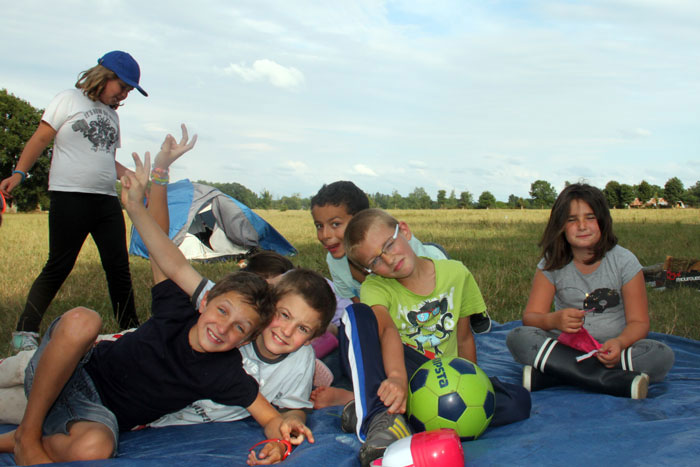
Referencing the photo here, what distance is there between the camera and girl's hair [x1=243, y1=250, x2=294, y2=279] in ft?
11.2

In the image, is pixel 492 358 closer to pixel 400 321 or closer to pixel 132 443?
pixel 400 321

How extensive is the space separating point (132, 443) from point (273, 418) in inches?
26.6

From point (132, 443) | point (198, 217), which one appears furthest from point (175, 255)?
point (198, 217)

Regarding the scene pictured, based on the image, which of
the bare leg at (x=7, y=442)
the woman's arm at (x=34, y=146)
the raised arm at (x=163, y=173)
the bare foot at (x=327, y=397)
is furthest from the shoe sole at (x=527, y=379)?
the woman's arm at (x=34, y=146)

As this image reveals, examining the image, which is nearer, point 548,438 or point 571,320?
point 548,438

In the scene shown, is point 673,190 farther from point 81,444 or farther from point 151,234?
point 81,444

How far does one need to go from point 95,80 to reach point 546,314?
139 inches

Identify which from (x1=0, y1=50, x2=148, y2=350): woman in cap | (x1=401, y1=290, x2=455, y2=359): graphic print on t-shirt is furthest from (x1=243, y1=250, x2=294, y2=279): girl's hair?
(x1=0, y1=50, x2=148, y2=350): woman in cap

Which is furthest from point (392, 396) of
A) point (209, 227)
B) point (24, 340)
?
point (209, 227)

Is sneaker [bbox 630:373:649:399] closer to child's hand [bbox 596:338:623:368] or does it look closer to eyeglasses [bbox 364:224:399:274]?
child's hand [bbox 596:338:623:368]

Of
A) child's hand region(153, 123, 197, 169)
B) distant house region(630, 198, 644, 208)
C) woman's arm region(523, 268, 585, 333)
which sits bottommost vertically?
woman's arm region(523, 268, 585, 333)

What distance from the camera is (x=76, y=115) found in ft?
13.0

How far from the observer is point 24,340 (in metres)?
3.66

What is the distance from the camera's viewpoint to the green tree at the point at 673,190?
5388 cm
